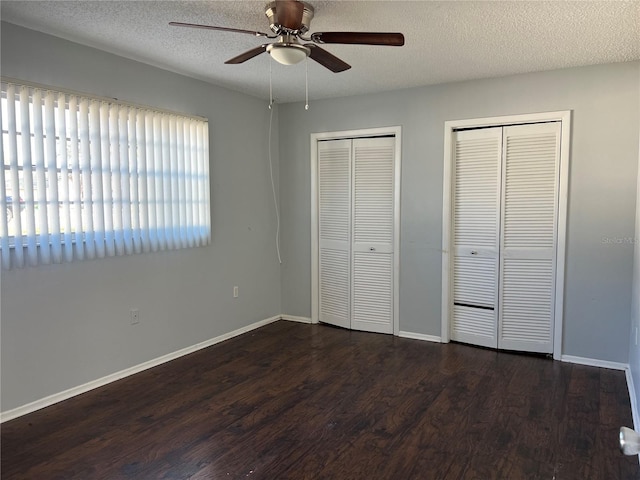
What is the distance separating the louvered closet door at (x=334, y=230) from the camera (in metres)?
4.79

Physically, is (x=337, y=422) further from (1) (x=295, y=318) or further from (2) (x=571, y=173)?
(2) (x=571, y=173)

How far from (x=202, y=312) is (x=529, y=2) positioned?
348cm

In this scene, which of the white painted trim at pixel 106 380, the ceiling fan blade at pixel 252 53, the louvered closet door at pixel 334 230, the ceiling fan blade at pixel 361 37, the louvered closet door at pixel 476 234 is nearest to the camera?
the ceiling fan blade at pixel 361 37

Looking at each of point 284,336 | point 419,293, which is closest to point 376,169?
point 419,293

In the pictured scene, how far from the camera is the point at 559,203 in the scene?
3.75m

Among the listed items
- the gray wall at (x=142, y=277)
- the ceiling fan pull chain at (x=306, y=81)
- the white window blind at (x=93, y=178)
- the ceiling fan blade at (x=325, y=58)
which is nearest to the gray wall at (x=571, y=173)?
the ceiling fan pull chain at (x=306, y=81)

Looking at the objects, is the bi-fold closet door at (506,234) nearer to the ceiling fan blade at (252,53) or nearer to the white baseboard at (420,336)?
the white baseboard at (420,336)

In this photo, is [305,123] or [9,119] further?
[305,123]

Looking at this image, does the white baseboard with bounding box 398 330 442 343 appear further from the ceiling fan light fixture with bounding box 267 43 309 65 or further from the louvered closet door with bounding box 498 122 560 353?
the ceiling fan light fixture with bounding box 267 43 309 65

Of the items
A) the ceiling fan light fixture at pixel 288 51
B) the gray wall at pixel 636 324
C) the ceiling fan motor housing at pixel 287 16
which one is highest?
the ceiling fan motor housing at pixel 287 16

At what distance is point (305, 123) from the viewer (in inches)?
195

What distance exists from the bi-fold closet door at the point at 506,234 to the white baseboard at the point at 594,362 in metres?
0.15

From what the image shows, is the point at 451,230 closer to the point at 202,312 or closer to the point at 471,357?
the point at 471,357

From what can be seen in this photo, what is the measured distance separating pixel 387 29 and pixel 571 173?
202cm
